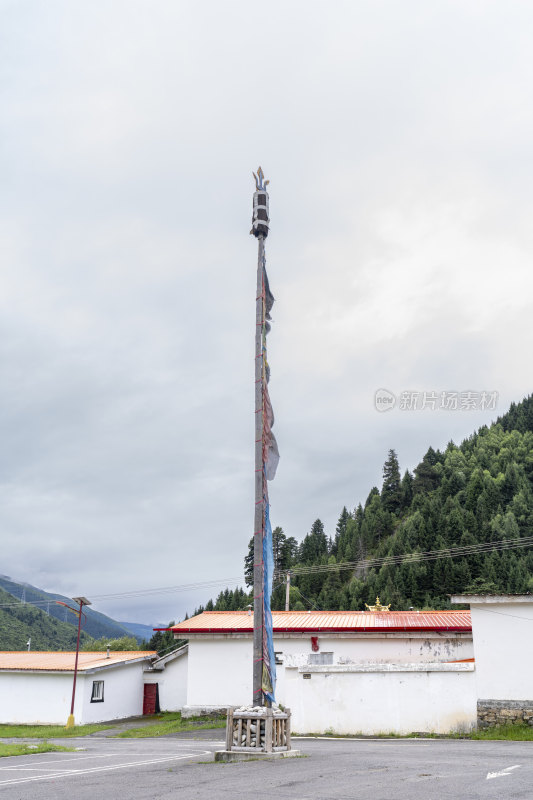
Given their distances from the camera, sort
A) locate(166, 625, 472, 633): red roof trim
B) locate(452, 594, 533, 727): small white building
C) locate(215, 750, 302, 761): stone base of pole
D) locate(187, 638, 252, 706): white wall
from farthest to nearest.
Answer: locate(187, 638, 252, 706): white wall, locate(166, 625, 472, 633): red roof trim, locate(452, 594, 533, 727): small white building, locate(215, 750, 302, 761): stone base of pole

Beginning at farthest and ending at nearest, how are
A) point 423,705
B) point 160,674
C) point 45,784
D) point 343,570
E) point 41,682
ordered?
point 343,570, point 160,674, point 41,682, point 423,705, point 45,784

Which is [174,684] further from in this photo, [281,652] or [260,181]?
[260,181]

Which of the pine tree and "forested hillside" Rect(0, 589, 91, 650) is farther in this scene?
the pine tree

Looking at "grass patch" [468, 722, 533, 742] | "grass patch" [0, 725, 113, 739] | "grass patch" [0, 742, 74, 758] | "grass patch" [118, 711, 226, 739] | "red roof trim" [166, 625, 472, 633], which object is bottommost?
"grass patch" [0, 725, 113, 739]

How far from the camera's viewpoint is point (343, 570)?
4973 inches

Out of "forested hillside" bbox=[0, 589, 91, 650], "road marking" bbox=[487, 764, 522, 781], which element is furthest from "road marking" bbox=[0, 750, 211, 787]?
"forested hillside" bbox=[0, 589, 91, 650]

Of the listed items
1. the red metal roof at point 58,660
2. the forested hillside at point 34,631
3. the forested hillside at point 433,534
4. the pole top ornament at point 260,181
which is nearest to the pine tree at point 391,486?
the forested hillside at point 433,534

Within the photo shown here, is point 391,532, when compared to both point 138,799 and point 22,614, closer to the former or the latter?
point 22,614

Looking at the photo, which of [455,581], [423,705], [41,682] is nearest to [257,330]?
[423,705]

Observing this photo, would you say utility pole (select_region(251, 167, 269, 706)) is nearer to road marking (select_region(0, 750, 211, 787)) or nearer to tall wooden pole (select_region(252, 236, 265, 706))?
tall wooden pole (select_region(252, 236, 265, 706))

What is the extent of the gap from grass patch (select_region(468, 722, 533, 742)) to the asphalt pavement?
17.1 ft

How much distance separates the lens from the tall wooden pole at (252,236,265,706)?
1426 cm

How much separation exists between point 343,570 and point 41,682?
95.2m

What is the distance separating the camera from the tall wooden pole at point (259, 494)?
46.8 feet
